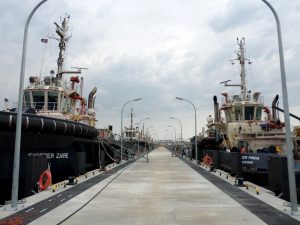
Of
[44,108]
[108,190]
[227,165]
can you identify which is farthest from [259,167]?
[44,108]

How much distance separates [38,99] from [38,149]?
9412 mm

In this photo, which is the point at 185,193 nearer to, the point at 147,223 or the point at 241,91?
the point at 147,223

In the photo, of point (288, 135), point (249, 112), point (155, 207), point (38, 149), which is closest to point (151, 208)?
point (155, 207)

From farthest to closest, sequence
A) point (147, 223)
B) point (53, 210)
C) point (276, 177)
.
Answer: point (276, 177) → point (53, 210) → point (147, 223)

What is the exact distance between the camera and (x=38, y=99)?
2803 centimetres

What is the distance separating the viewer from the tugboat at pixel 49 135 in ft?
54.1

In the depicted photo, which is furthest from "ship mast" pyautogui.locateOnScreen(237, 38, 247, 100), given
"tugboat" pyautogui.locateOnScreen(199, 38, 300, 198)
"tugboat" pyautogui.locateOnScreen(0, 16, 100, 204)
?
"tugboat" pyautogui.locateOnScreen(0, 16, 100, 204)

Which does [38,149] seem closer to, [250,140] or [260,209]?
[260,209]

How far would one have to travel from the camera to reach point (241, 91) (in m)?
41.7

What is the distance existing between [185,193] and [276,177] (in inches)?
164

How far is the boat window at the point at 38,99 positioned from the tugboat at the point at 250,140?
633 inches

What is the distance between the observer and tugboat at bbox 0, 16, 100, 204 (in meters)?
16.5

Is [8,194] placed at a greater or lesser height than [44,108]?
lesser

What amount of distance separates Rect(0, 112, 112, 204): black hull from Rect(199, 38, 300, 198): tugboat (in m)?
11.3
